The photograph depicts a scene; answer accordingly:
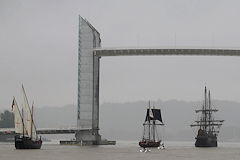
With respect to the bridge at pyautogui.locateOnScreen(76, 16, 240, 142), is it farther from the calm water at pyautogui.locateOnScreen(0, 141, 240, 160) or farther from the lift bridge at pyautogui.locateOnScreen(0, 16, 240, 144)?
the calm water at pyautogui.locateOnScreen(0, 141, 240, 160)

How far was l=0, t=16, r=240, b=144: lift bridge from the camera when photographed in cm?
11575

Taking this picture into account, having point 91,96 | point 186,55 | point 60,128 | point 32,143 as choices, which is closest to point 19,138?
point 32,143

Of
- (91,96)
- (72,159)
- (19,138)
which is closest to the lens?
(72,159)

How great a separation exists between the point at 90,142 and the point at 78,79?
14871 mm

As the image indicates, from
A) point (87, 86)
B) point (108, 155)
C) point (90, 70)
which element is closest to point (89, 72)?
point (90, 70)

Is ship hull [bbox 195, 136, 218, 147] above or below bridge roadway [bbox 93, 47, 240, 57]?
below

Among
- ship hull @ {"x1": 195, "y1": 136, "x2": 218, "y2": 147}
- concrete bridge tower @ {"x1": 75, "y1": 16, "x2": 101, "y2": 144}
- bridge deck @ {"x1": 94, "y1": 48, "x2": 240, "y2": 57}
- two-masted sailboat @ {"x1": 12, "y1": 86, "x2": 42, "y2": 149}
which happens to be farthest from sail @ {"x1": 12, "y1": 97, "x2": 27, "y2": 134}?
ship hull @ {"x1": 195, "y1": 136, "x2": 218, "y2": 147}

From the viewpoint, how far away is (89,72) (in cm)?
11569

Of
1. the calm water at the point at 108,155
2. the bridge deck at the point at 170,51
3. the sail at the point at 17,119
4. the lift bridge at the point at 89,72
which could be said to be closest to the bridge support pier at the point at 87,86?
the lift bridge at the point at 89,72

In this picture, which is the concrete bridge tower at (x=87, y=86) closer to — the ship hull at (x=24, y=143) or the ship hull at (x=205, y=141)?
A: the ship hull at (x=205, y=141)

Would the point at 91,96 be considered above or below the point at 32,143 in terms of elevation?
above

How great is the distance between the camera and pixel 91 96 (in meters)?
116

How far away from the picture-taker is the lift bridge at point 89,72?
11575 cm

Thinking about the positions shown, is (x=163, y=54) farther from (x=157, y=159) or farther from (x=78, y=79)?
(x=157, y=159)
